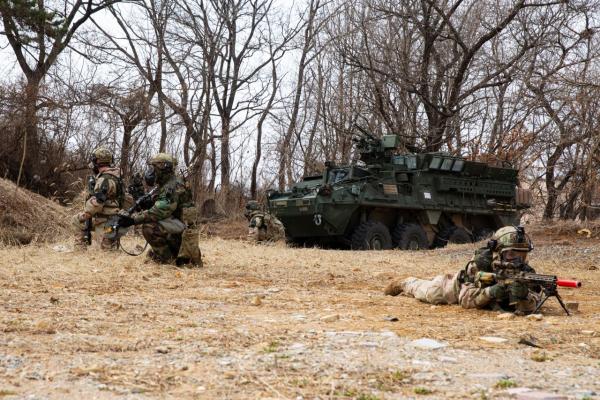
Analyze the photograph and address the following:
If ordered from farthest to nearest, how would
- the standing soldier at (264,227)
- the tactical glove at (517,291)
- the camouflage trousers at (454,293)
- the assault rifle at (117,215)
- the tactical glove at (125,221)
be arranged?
the standing soldier at (264,227), the assault rifle at (117,215), the tactical glove at (125,221), the camouflage trousers at (454,293), the tactical glove at (517,291)

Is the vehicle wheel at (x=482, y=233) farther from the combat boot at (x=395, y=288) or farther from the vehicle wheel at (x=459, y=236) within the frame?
the combat boot at (x=395, y=288)

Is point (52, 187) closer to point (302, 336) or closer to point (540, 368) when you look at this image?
point (302, 336)

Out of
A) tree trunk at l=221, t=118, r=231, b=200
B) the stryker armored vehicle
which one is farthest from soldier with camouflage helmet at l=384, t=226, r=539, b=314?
tree trunk at l=221, t=118, r=231, b=200

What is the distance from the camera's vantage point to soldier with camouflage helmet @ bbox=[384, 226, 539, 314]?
541 cm

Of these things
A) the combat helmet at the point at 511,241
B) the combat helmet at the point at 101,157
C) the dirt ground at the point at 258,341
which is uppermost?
the combat helmet at the point at 101,157

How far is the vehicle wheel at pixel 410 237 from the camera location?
15117 mm

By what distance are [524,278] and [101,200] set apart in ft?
17.7

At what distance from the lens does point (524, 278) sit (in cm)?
529

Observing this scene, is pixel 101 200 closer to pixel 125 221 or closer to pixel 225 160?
pixel 125 221

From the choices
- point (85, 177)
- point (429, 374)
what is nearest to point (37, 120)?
point (85, 177)

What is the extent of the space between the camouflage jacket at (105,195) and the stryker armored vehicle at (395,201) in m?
5.43

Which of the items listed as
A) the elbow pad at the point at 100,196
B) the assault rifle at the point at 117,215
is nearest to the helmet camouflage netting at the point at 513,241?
the assault rifle at the point at 117,215

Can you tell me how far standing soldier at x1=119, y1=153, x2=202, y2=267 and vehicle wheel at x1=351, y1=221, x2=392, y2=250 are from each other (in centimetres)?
641

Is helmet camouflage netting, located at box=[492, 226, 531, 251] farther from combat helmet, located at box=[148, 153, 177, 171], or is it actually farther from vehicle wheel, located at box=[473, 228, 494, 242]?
vehicle wheel, located at box=[473, 228, 494, 242]
